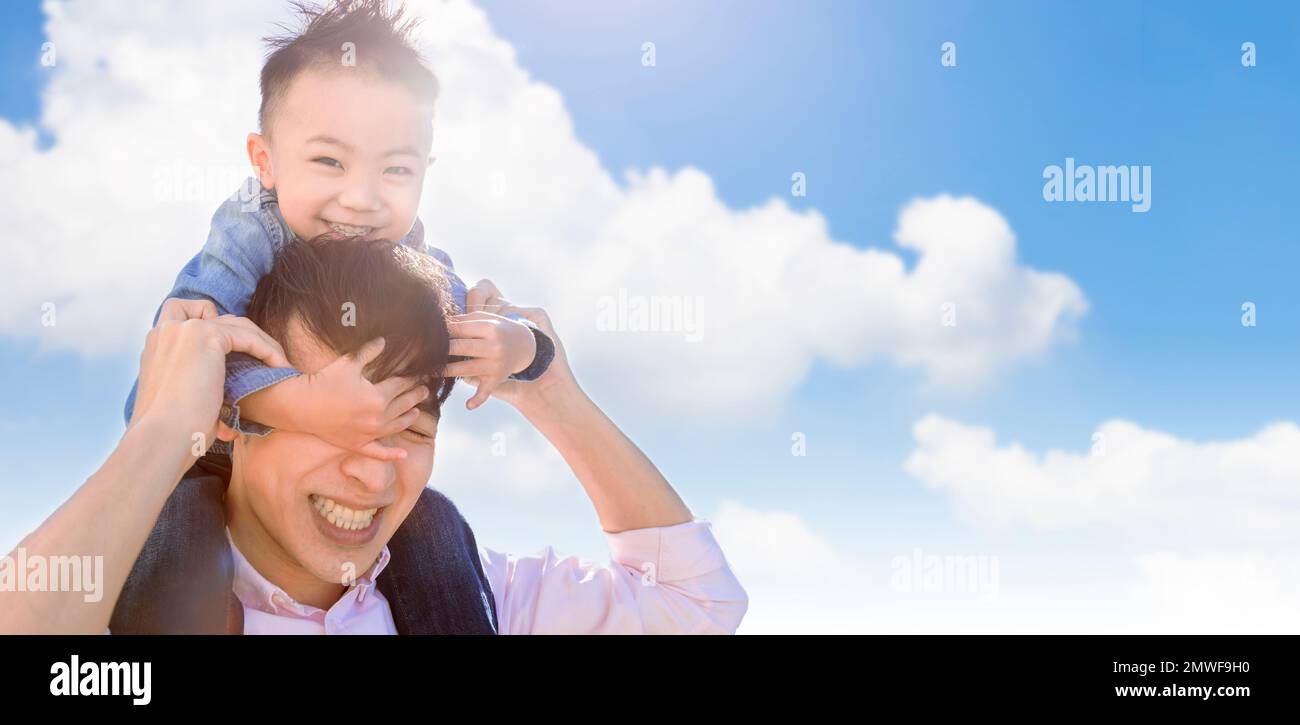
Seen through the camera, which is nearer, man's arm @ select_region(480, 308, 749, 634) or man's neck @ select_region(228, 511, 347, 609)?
man's neck @ select_region(228, 511, 347, 609)

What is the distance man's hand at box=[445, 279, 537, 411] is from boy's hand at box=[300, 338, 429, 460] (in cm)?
20

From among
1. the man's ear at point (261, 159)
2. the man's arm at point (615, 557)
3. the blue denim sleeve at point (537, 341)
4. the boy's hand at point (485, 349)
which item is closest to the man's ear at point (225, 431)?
the boy's hand at point (485, 349)

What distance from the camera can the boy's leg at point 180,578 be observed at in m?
2.31

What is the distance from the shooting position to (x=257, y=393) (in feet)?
7.79

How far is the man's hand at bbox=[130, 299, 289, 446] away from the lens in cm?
215

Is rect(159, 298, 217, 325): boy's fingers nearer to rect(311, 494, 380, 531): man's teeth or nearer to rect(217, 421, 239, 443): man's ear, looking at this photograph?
rect(217, 421, 239, 443): man's ear

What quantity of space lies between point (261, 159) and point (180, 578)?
1665 millimetres

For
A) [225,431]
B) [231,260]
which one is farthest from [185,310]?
[225,431]

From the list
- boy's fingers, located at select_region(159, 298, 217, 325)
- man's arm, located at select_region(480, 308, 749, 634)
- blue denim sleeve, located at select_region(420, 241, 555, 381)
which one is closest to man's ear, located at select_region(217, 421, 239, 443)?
boy's fingers, located at select_region(159, 298, 217, 325)

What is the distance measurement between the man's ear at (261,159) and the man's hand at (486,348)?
42.9 inches

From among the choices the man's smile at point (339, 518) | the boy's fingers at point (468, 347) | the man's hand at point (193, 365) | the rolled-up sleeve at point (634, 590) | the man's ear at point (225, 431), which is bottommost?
the rolled-up sleeve at point (634, 590)

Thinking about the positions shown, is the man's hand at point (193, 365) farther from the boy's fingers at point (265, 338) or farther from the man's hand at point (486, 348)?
the man's hand at point (486, 348)
